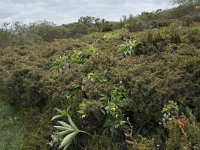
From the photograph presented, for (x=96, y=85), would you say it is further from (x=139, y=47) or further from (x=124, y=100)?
(x=139, y=47)

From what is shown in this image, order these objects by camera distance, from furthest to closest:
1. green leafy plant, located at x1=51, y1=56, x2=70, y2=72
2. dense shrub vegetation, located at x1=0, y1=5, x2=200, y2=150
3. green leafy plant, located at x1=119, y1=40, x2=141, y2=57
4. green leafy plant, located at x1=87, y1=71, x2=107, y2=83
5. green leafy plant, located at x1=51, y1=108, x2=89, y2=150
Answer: green leafy plant, located at x1=51, y1=56, x2=70, y2=72 < green leafy plant, located at x1=119, y1=40, x2=141, y2=57 < green leafy plant, located at x1=87, y1=71, x2=107, y2=83 < green leafy plant, located at x1=51, y1=108, x2=89, y2=150 < dense shrub vegetation, located at x1=0, y1=5, x2=200, y2=150

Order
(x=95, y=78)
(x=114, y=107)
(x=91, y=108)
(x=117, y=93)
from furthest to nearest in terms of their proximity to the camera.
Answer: (x=95, y=78), (x=117, y=93), (x=91, y=108), (x=114, y=107)

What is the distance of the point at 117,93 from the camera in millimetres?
6199

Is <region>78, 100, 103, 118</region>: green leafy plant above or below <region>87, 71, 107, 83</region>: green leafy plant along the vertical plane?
below

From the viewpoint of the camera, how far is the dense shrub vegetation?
5426mm

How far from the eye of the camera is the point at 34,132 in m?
7.20

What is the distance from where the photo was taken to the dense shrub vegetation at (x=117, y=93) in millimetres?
5426

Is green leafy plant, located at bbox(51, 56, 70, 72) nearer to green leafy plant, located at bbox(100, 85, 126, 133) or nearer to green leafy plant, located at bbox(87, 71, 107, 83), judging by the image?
green leafy plant, located at bbox(87, 71, 107, 83)

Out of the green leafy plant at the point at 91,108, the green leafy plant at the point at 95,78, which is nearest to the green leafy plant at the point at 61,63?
the green leafy plant at the point at 95,78

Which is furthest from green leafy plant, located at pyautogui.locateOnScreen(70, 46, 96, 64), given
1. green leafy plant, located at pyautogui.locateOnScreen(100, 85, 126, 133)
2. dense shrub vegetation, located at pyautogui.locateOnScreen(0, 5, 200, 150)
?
green leafy plant, located at pyautogui.locateOnScreen(100, 85, 126, 133)

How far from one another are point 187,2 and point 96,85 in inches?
505

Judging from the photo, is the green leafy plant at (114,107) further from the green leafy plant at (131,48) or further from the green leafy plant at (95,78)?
the green leafy plant at (131,48)

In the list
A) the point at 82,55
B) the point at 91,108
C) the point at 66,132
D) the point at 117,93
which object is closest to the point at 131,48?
the point at 82,55

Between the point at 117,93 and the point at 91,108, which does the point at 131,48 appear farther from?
the point at 91,108
